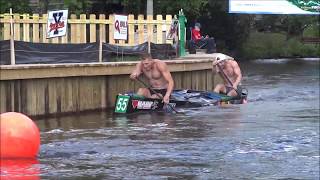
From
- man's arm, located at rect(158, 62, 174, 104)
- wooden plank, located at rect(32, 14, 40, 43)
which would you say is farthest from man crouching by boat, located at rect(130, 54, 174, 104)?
wooden plank, located at rect(32, 14, 40, 43)

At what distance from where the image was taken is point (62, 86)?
669 inches

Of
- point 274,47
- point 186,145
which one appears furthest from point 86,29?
point 274,47

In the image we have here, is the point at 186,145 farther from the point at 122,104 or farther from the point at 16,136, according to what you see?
the point at 122,104

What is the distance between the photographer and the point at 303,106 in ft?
64.2

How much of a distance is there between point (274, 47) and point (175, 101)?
1621 inches

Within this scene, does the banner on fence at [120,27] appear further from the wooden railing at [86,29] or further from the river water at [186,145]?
the river water at [186,145]

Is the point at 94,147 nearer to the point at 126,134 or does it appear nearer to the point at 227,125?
the point at 126,134

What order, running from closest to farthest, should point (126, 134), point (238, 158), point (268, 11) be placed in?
point (238, 158) < point (126, 134) < point (268, 11)

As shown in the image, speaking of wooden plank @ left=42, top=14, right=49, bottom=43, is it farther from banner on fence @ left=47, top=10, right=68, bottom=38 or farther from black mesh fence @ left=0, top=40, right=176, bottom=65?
black mesh fence @ left=0, top=40, right=176, bottom=65

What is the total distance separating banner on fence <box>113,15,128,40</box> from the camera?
1936cm

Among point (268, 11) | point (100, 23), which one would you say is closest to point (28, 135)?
point (100, 23)

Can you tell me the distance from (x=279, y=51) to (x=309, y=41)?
4567 mm

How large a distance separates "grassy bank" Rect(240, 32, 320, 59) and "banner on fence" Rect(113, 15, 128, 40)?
33902 mm

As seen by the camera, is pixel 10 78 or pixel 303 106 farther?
pixel 303 106
